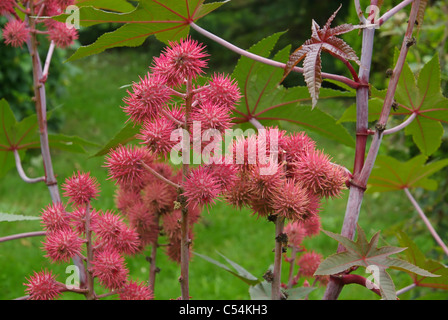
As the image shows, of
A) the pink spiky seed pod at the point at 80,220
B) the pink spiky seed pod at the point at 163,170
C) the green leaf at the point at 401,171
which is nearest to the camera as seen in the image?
the pink spiky seed pod at the point at 80,220

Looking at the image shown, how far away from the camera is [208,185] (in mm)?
787

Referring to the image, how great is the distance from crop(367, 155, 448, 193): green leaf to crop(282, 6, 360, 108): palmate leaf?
0.78m

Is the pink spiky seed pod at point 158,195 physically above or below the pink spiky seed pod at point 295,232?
above

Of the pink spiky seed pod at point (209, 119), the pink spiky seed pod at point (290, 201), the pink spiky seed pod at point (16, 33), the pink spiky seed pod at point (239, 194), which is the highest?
the pink spiky seed pod at point (16, 33)

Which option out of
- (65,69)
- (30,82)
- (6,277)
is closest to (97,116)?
(65,69)

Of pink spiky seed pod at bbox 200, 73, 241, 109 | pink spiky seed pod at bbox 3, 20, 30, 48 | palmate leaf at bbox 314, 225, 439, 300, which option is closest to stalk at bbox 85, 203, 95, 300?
pink spiky seed pod at bbox 200, 73, 241, 109

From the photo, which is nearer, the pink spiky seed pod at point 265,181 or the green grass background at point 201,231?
the pink spiky seed pod at point 265,181

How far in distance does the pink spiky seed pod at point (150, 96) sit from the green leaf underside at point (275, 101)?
1.18 feet

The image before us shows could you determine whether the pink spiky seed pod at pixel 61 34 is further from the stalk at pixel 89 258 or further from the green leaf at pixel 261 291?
the green leaf at pixel 261 291

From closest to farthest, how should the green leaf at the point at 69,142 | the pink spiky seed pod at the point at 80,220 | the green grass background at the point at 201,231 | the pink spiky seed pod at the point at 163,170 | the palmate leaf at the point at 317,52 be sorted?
the palmate leaf at the point at 317,52
the pink spiky seed pod at the point at 80,220
the pink spiky seed pod at the point at 163,170
the green leaf at the point at 69,142
the green grass background at the point at 201,231

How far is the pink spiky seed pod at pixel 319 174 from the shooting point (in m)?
0.88

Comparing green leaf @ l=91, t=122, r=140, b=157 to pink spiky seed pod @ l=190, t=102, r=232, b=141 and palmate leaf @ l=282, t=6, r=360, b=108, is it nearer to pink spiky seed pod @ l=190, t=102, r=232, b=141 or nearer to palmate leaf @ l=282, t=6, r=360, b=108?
pink spiky seed pod @ l=190, t=102, r=232, b=141

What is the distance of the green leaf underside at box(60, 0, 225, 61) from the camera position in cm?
91

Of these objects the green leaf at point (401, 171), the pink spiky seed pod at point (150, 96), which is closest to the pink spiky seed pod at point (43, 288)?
the pink spiky seed pod at point (150, 96)
